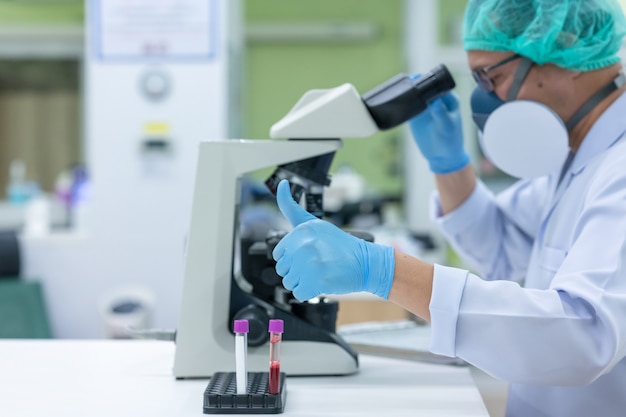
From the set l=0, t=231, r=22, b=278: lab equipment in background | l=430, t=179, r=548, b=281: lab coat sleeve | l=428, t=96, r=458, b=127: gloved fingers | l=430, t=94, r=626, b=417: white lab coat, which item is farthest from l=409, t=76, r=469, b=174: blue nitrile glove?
l=0, t=231, r=22, b=278: lab equipment in background

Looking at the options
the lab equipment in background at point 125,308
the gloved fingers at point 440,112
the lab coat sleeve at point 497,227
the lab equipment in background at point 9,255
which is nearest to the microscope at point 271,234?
the gloved fingers at point 440,112

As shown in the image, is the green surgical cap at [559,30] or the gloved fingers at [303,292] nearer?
the gloved fingers at [303,292]

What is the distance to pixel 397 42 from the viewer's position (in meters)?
5.52

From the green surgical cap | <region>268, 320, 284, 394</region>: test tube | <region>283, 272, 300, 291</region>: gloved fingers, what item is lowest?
<region>268, 320, 284, 394</region>: test tube

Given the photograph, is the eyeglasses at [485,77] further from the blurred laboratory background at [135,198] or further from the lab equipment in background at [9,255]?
the lab equipment in background at [9,255]

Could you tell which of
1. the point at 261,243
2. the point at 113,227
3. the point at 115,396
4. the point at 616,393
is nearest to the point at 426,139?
the point at 261,243

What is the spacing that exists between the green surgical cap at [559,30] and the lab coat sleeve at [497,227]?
0.36 metres

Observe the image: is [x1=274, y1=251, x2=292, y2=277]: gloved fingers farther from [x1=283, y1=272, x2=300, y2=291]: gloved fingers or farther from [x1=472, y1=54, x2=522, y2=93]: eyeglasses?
[x1=472, y1=54, x2=522, y2=93]: eyeglasses

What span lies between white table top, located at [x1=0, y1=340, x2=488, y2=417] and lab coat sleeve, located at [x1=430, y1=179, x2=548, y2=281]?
0.36m

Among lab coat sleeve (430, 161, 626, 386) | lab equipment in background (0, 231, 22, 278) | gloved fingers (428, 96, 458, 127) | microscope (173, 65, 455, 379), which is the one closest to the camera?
lab coat sleeve (430, 161, 626, 386)

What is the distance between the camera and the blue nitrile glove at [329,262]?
963mm

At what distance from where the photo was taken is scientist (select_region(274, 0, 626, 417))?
0.94 meters

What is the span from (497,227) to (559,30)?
0.50 metres

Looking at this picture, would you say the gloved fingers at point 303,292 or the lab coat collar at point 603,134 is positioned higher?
the lab coat collar at point 603,134
